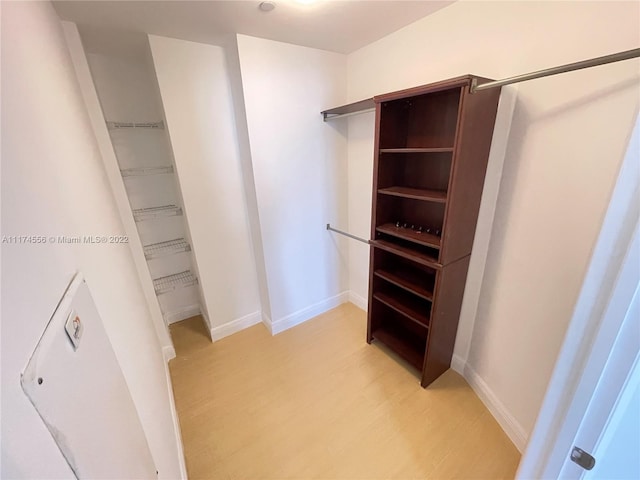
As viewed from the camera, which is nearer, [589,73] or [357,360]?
[589,73]

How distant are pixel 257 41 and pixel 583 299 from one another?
2182mm

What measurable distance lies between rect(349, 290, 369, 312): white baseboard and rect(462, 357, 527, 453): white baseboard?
106cm

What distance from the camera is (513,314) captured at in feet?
5.10

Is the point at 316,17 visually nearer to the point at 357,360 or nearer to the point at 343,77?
the point at 343,77

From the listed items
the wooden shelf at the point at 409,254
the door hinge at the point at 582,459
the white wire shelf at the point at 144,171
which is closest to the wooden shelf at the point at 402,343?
the wooden shelf at the point at 409,254

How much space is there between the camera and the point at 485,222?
1.63 meters

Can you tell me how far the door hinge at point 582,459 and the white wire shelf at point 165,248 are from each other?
2603 mm

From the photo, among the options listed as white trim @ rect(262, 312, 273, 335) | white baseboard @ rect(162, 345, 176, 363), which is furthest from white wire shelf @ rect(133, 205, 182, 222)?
white trim @ rect(262, 312, 273, 335)

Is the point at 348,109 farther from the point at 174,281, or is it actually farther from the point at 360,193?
the point at 174,281

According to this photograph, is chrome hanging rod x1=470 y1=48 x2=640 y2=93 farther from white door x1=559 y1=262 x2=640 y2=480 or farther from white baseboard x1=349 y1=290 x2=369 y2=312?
white baseboard x1=349 y1=290 x2=369 y2=312

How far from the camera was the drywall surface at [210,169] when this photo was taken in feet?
5.95

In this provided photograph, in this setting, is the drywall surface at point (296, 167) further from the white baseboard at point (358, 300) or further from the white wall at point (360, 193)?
the white baseboard at point (358, 300)

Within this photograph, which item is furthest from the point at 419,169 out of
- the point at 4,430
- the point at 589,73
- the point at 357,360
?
the point at 4,430

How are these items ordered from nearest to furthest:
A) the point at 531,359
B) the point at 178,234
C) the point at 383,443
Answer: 1. the point at 531,359
2. the point at 383,443
3. the point at 178,234
